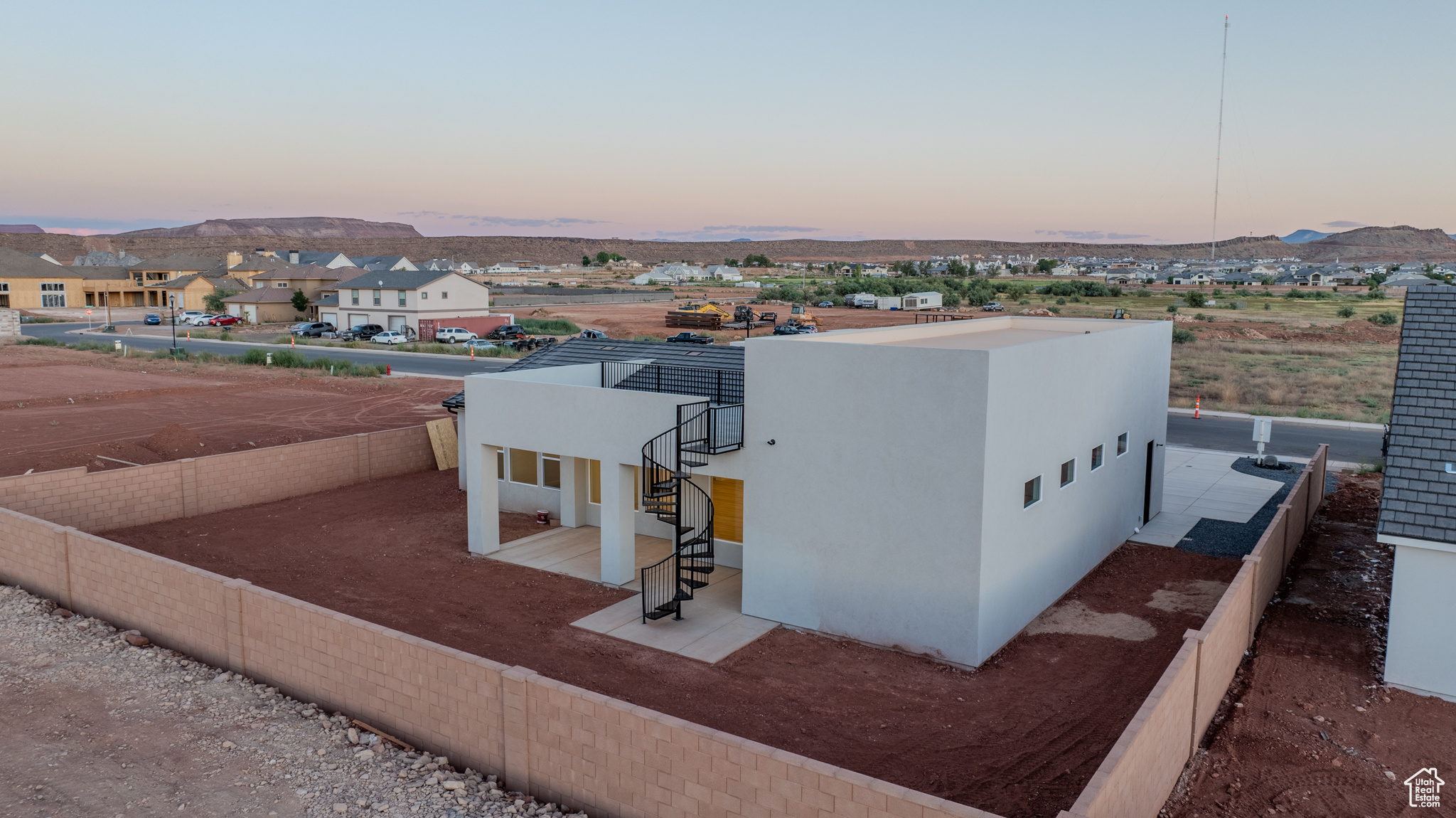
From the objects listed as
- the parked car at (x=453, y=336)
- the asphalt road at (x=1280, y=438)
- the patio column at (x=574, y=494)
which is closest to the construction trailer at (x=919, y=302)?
the parked car at (x=453, y=336)

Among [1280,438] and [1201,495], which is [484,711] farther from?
[1280,438]

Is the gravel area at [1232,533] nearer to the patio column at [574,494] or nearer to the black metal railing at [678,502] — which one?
the black metal railing at [678,502]

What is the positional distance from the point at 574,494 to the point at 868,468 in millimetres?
8856

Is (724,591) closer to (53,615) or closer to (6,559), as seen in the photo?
(53,615)

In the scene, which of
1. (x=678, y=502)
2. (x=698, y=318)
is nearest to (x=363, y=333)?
(x=698, y=318)

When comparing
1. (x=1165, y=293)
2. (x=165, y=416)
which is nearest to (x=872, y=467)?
(x=165, y=416)

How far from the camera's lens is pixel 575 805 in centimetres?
942

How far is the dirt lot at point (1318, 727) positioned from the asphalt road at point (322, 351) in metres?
34.2

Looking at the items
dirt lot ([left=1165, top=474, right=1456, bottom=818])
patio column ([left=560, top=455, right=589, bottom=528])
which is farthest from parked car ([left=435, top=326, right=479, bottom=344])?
dirt lot ([left=1165, top=474, right=1456, bottom=818])

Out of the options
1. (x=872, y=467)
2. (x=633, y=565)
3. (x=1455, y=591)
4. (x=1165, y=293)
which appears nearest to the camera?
(x=1455, y=591)

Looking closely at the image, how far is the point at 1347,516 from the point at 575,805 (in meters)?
20.1

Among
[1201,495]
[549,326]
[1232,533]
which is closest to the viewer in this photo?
[1232,533]

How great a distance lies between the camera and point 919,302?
94.3 m

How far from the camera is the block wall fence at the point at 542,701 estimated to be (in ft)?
26.5
